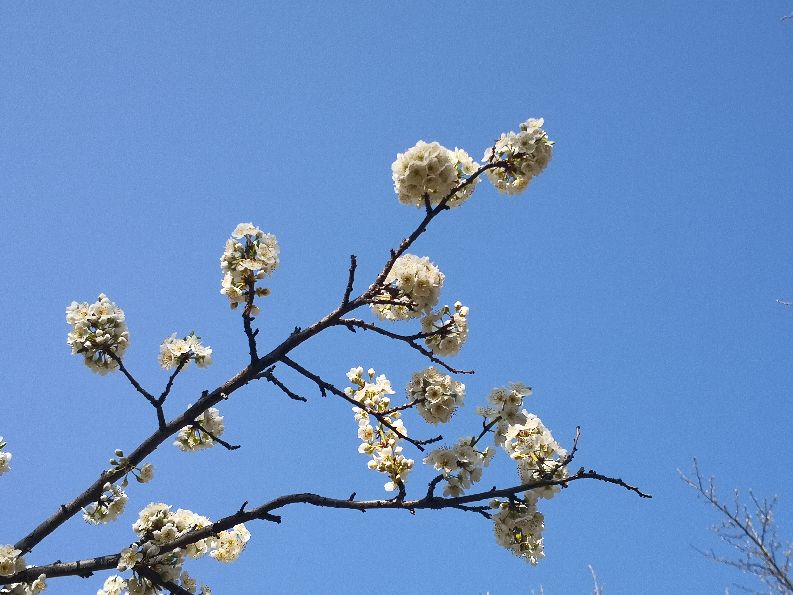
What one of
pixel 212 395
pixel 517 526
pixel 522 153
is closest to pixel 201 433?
pixel 212 395

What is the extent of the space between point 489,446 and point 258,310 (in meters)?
1.99

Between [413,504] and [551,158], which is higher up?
[551,158]

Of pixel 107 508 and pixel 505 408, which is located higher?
pixel 505 408

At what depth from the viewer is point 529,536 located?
4535 mm

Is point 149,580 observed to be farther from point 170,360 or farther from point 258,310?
point 258,310

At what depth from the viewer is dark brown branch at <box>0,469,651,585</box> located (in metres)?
4.20

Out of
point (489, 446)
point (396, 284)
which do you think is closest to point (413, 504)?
point (489, 446)

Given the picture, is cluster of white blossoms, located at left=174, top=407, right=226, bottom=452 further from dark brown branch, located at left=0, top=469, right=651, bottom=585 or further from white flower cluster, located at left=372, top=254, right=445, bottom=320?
white flower cluster, located at left=372, top=254, right=445, bottom=320

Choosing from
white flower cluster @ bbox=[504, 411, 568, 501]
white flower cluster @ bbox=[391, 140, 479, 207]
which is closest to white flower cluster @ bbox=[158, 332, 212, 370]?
white flower cluster @ bbox=[391, 140, 479, 207]

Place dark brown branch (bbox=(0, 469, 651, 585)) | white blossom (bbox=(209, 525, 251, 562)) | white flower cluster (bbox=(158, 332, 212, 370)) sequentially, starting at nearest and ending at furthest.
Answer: dark brown branch (bbox=(0, 469, 651, 585)), white flower cluster (bbox=(158, 332, 212, 370)), white blossom (bbox=(209, 525, 251, 562))

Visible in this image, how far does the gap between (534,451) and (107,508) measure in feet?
10.8

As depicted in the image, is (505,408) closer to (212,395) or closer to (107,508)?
(212,395)

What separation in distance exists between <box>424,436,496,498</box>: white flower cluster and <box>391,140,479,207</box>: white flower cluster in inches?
72.1

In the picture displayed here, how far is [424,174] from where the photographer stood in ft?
15.0
